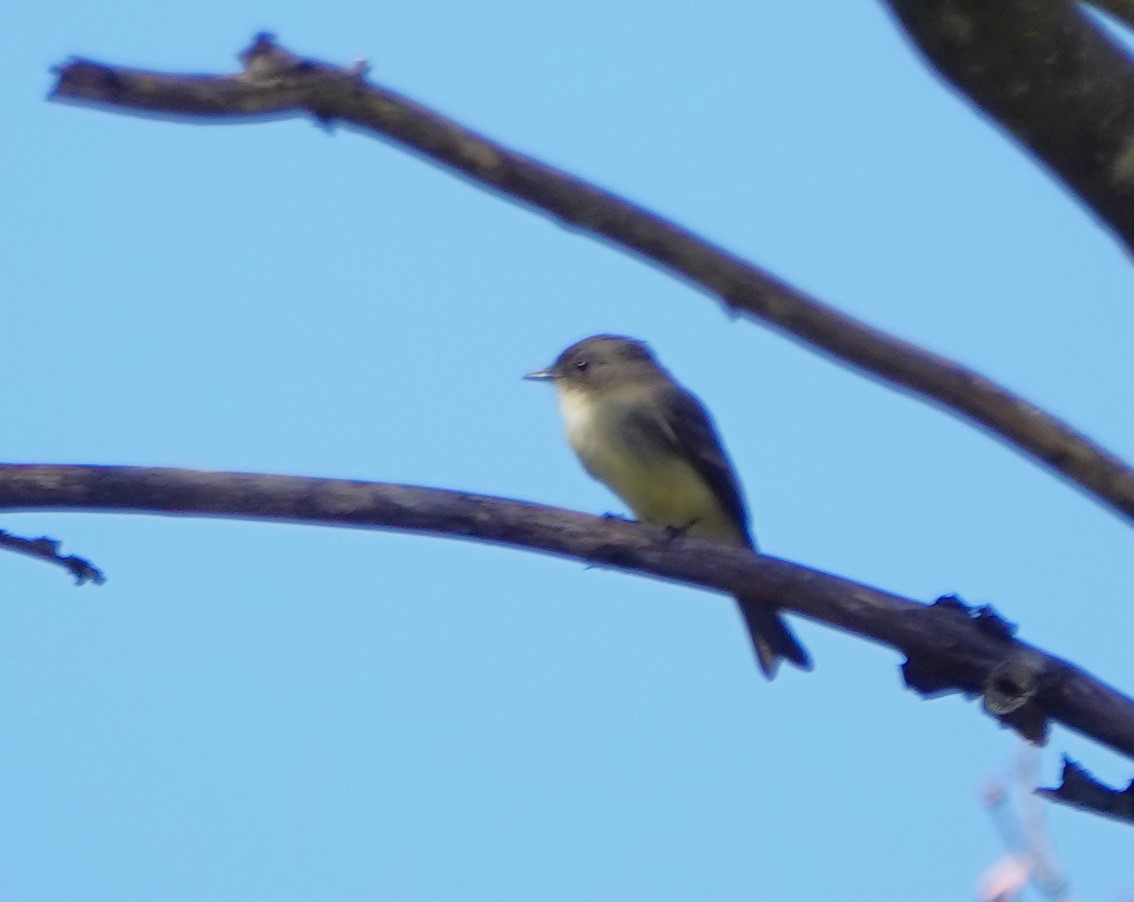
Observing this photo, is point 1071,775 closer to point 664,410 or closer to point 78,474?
point 78,474

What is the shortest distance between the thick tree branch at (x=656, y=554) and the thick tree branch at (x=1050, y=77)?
106cm

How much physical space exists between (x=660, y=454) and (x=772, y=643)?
102 centimetres

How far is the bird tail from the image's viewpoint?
7.08 m

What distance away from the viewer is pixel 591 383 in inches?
288

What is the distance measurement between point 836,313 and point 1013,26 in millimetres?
791

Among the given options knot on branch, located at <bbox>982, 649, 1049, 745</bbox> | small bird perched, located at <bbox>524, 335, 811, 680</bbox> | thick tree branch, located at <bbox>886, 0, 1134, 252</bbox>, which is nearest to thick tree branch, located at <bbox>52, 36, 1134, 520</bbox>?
thick tree branch, located at <bbox>886, 0, 1134, 252</bbox>

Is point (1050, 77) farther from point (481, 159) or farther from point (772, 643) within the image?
point (772, 643)

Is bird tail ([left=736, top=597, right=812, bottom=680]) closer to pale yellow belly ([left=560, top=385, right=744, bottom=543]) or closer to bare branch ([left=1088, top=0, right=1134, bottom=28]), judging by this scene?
pale yellow belly ([left=560, top=385, right=744, bottom=543])

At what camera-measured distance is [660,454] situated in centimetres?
689

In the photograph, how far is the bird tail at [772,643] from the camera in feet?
23.2

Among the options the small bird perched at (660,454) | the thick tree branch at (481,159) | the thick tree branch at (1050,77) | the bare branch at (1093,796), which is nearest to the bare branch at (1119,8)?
the thick tree branch at (1050,77)

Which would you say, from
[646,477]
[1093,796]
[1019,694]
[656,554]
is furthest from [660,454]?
[1093,796]

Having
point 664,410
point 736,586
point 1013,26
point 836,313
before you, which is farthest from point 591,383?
point 1013,26

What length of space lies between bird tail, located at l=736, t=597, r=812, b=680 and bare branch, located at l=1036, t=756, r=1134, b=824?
3.79 metres
